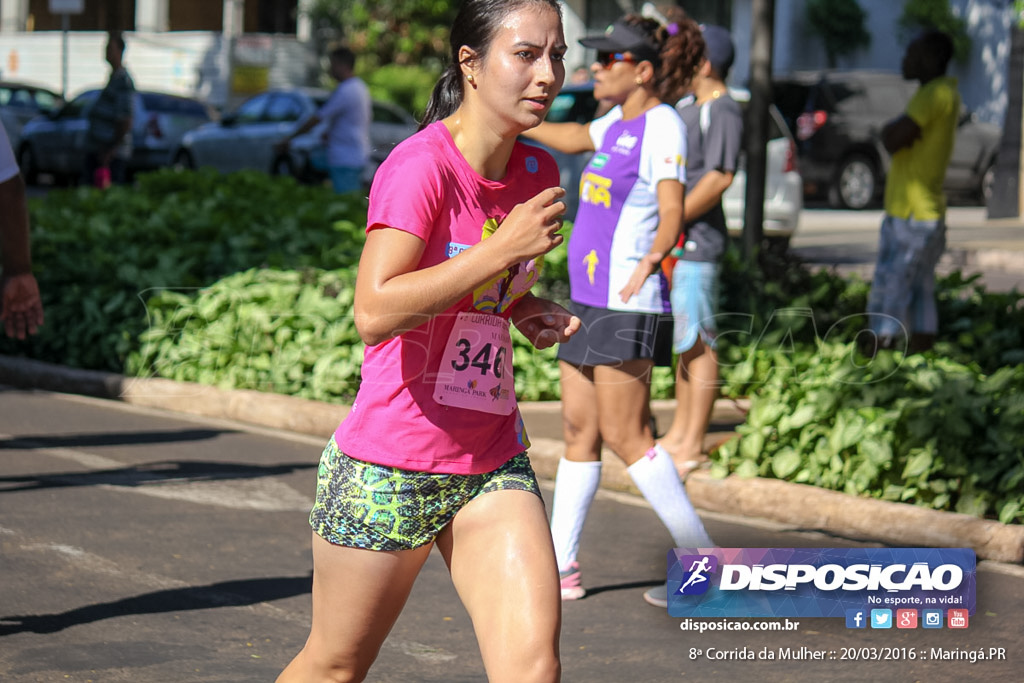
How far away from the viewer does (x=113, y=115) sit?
13477 mm

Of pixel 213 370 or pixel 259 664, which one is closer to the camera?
pixel 259 664

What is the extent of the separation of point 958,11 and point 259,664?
28609 mm

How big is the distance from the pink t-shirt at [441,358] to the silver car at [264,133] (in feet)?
60.1

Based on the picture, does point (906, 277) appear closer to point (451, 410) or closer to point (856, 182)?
point (451, 410)

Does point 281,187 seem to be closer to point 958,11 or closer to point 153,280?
point 153,280

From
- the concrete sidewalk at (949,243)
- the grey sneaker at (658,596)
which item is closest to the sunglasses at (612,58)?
the grey sneaker at (658,596)

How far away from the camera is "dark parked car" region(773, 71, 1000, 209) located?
885 inches

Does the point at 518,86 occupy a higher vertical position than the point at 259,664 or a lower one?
higher

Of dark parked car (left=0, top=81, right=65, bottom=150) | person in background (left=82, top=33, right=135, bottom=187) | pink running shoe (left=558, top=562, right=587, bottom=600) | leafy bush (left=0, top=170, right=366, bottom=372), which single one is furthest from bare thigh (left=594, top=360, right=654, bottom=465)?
dark parked car (left=0, top=81, right=65, bottom=150)

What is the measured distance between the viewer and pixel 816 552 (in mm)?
5074

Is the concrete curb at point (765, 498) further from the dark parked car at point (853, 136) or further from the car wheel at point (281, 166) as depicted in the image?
the dark parked car at point (853, 136)

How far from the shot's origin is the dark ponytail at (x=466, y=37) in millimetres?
3045

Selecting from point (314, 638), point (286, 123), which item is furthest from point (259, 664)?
point (286, 123)

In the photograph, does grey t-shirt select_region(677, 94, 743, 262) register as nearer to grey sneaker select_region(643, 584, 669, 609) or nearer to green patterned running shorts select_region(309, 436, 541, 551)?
grey sneaker select_region(643, 584, 669, 609)
